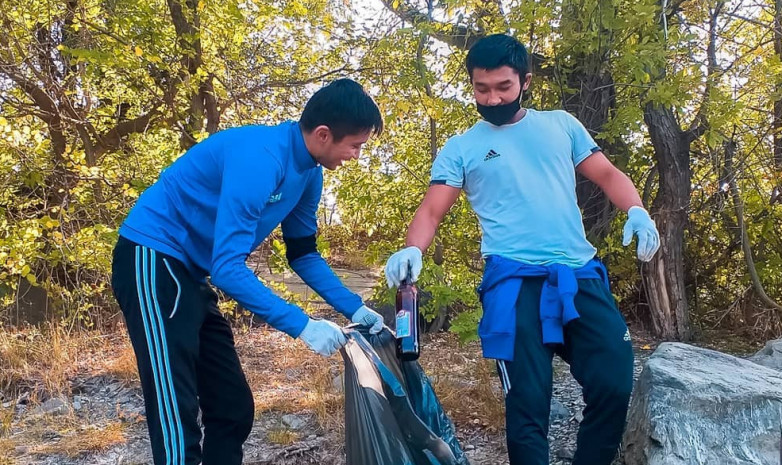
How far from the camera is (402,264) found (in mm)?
2115

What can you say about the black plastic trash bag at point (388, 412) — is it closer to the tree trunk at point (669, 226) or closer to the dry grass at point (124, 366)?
the dry grass at point (124, 366)

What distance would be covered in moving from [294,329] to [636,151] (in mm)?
3419

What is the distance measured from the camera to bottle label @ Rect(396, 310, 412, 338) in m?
2.05

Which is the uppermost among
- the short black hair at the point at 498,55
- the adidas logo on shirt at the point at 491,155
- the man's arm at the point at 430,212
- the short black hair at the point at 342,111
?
the short black hair at the point at 498,55

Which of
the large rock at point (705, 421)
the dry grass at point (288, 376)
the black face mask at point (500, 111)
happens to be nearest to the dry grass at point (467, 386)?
the dry grass at point (288, 376)

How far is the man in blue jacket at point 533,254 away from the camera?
77.2 inches

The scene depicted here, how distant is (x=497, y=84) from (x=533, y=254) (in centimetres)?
56

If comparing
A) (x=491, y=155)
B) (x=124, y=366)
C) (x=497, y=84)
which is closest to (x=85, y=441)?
(x=124, y=366)

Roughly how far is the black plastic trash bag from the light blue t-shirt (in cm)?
49

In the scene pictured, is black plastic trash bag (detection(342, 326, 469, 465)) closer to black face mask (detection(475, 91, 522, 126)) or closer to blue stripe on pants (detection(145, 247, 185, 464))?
blue stripe on pants (detection(145, 247, 185, 464))

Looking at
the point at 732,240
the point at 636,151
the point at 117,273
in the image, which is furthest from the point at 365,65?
the point at 732,240

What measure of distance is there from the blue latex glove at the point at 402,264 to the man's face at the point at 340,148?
392 mm

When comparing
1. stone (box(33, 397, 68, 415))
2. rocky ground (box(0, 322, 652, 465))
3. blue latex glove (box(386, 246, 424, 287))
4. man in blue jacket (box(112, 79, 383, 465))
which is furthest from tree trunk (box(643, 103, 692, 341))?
stone (box(33, 397, 68, 415))

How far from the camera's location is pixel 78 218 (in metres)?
4.50
